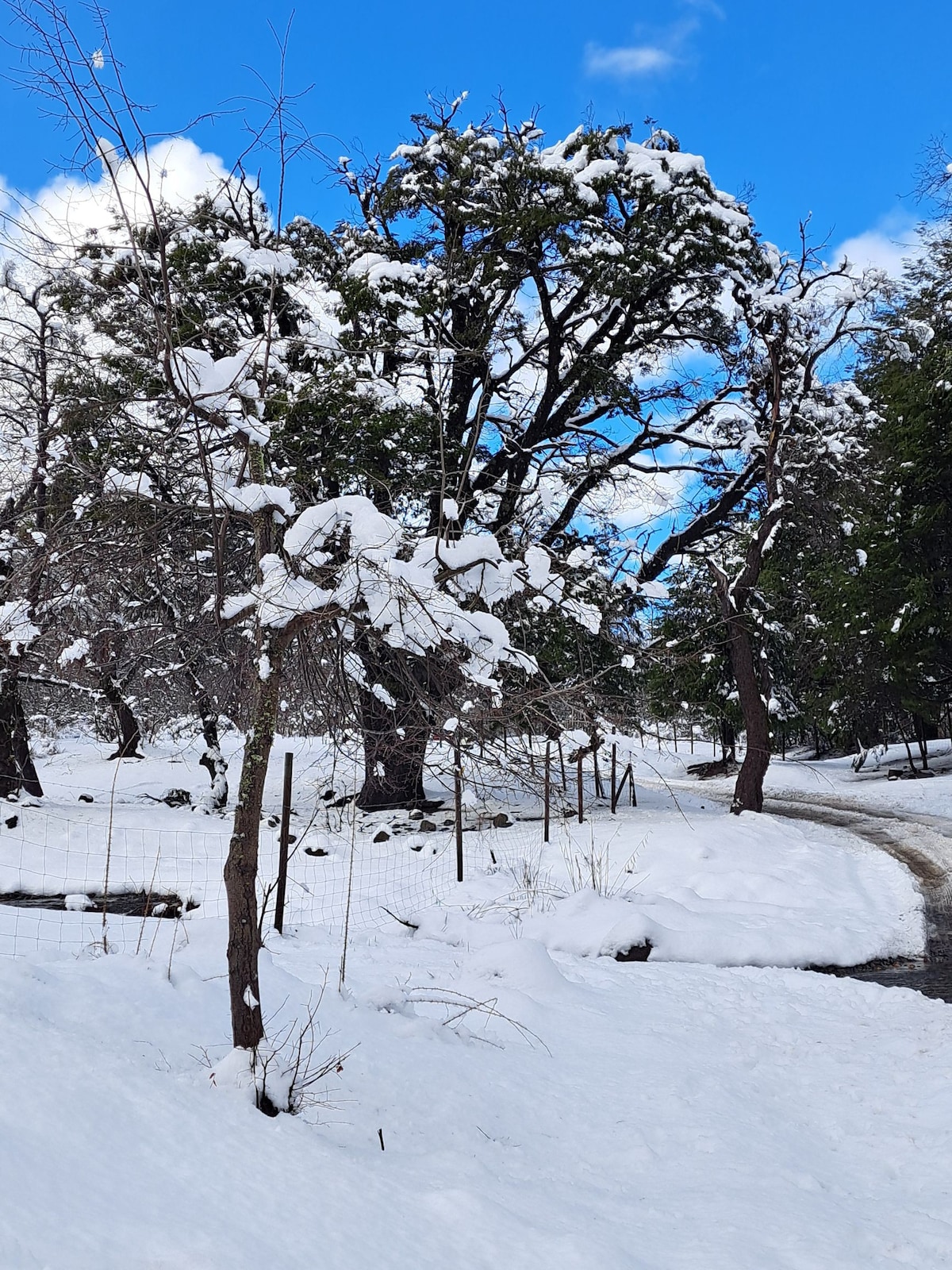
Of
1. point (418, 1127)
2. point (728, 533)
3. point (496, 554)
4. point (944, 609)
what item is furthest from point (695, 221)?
point (418, 1127)

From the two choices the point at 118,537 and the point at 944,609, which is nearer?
the point at 118,537

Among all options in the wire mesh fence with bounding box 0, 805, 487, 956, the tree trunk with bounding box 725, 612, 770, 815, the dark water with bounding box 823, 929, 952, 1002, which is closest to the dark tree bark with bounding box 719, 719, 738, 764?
the tree trunk with bounding box 725, 612, 770, 815

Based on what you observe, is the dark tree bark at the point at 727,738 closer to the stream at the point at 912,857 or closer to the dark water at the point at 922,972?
the stream at the point at 912,857

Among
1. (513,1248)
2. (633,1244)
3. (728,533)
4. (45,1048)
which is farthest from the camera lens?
(728,533)

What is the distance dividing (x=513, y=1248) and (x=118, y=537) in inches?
115

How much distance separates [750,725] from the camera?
15.0 m

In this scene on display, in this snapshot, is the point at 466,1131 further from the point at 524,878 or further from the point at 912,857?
the point at 912,857

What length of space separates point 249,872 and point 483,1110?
1.48m

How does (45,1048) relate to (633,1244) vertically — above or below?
above

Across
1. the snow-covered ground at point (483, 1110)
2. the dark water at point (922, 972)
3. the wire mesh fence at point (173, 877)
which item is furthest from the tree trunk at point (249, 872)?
the dark water at point (922, 972)

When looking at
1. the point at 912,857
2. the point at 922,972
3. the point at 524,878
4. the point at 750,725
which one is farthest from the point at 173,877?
the point at 912,857

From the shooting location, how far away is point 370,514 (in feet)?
10.7

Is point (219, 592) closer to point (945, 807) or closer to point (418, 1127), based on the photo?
point (418, 1127)

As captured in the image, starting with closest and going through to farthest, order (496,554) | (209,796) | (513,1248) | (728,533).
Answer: (513,1248), (496,554), (209,796), (728,533)
